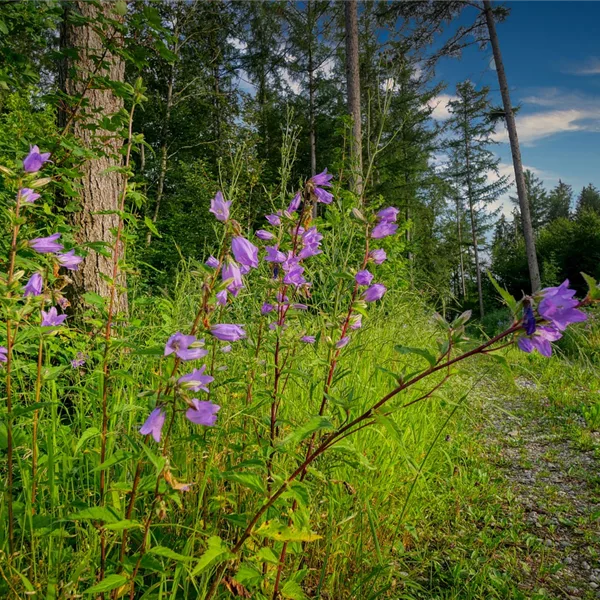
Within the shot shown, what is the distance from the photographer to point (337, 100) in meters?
16.4

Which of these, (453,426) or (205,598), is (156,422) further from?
(453,426)

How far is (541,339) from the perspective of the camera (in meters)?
0.79

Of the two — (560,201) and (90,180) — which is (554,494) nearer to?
(90,180)

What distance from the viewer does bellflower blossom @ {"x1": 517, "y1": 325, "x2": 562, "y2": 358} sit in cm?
78

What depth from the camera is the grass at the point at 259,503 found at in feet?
3.29

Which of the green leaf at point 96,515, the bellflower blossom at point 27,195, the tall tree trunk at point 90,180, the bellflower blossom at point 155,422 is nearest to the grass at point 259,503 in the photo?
the green leaf at point 96,515

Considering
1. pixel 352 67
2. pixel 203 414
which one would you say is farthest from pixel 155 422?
pixel 352 67

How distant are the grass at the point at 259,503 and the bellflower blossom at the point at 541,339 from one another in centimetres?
13

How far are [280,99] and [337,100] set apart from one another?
2456 millimetres

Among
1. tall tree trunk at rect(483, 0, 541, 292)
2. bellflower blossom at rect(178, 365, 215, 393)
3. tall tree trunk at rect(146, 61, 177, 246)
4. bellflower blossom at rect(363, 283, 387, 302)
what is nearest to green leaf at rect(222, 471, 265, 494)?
bellflower blossom at rect(178, 365, 215, 393)

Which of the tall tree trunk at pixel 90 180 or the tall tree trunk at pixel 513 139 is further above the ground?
the tall tree trunk at pixel 513 139

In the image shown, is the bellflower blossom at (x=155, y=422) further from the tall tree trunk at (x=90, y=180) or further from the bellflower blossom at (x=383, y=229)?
the tall tree trunk at (x=90, y=180)

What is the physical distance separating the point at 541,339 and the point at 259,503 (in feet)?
3.00

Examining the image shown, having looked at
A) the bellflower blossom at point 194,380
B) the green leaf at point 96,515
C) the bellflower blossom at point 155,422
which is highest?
the bellflower blossom at point 194,380
